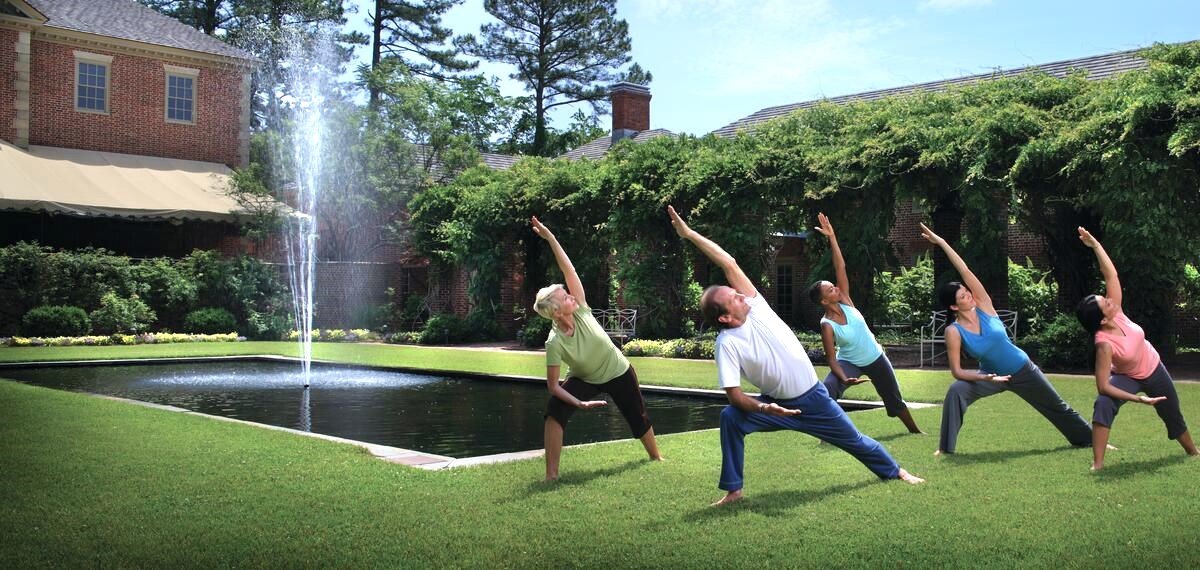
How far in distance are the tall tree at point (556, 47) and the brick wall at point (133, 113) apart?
46.1ft

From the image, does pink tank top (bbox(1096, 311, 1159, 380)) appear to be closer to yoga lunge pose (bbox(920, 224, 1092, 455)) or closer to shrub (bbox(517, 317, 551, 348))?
yoga lunge pose (bbox(920, 224, 1092, 455))

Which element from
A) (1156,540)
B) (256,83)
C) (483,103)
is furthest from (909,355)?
(256,83)

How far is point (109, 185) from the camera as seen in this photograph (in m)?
29.7

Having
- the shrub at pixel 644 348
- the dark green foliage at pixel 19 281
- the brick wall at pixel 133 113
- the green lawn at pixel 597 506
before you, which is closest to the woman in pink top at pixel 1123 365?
the green lawn at pixel 597 506

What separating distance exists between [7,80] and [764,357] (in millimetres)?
31043

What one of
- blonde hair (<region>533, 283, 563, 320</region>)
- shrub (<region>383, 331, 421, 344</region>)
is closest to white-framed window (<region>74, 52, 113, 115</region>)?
shrub (<region>383, 331, 421, 344</region>)

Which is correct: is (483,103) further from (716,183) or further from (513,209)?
(716,183)

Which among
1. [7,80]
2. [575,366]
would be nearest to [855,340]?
[575,366]

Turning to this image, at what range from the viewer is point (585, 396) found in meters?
6.98

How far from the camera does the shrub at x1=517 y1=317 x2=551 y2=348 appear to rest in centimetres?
2442

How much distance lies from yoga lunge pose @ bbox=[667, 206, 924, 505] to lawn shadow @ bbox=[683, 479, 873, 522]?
12 centimetres

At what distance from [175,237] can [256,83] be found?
12554 millimetres

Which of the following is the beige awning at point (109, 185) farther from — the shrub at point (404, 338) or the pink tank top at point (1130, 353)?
the pink tank top at point (1130, 353)

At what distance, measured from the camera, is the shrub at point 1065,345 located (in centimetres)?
1625
